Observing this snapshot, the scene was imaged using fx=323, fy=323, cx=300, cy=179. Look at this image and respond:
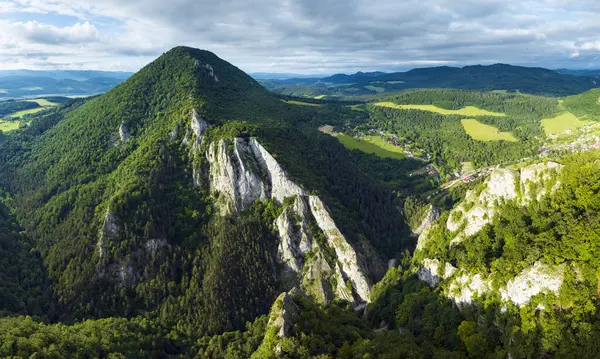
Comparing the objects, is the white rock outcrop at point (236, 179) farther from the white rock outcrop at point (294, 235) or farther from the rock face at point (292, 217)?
the white rock outcrop at point (294, 235)

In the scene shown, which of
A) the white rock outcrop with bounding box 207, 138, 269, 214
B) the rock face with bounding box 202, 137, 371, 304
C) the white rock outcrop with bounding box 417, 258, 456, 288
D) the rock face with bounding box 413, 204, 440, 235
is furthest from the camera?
the rock face with bounding box 413, 204, 440, 235

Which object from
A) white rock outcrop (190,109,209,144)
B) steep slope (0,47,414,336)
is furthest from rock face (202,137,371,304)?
white rock outcrop (190,109,209,144)

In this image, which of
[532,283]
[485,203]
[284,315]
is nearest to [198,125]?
[284,315]

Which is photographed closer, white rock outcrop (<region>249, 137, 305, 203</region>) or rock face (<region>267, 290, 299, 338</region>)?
rock face (<region>267, 290, 299, 338</region>)

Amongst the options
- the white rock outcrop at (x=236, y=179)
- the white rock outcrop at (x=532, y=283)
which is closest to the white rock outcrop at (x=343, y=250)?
the white rock outcrop at (x=236, y=179)

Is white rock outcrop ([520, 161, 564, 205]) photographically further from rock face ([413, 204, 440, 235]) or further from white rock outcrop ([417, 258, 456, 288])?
rock face ([413, 204, 440, 235])
